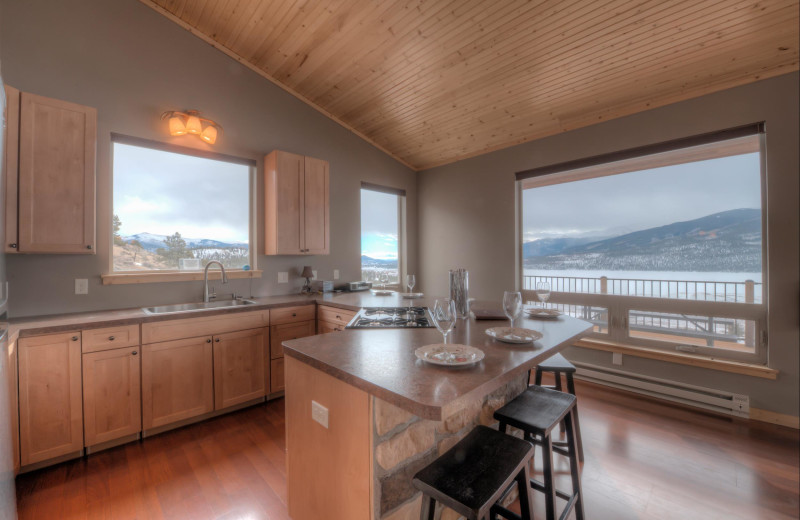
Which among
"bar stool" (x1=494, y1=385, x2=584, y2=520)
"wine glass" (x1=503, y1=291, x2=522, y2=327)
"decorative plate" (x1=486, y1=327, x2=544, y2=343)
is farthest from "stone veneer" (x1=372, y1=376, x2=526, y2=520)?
"wine glass" (x1=503, y1=291, x2=522, y2=327)

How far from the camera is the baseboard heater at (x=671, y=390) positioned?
8.16ft

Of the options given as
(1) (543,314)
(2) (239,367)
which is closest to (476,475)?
(1) (543,314)

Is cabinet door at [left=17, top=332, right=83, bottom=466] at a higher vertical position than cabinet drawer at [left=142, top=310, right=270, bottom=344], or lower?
lower

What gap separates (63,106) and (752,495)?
466cm

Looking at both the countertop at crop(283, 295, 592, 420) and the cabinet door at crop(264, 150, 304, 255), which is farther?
the cabinet door at crop(264, 150, 304, 255)

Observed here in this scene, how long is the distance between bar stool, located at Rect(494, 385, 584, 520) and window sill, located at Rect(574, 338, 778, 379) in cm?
188

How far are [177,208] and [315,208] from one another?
48.0 inches

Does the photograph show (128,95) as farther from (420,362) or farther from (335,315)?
(420,362)

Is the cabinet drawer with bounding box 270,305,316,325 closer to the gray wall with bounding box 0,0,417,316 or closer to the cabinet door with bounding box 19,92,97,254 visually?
the gray wall with bounding box 0,0,417,316

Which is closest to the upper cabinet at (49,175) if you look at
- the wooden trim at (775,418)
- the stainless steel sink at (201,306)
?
the stainless steel sink at (201,306)

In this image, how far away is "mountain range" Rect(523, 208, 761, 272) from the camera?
2490 millimetres

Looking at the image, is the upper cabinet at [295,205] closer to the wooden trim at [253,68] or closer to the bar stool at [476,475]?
the wooden trim at [253,68]

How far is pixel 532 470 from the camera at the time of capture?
1.91 metres

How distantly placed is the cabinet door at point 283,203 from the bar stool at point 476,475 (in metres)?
2.57
